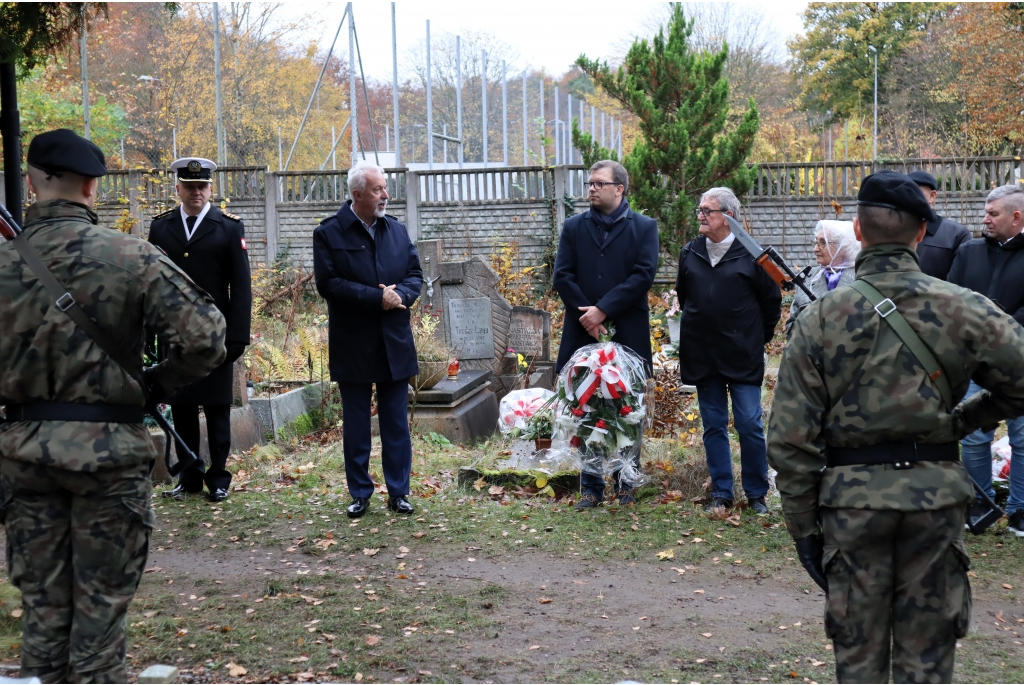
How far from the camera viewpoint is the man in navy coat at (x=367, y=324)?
6383mm

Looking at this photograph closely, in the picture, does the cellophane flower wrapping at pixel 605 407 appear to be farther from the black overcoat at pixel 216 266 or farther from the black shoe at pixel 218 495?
the black shoe at pixel 218 495

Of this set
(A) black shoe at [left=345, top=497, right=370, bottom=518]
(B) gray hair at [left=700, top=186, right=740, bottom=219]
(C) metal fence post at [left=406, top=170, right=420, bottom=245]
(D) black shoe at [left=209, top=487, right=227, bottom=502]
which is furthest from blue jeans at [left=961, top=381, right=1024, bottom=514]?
(C) metal fence post at [left=406, top=170, right=420, bottom=245]

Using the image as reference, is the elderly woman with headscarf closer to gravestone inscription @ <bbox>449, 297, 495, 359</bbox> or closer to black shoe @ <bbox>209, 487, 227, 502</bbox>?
black shoe @ <bbox>209, 487, 227, 502</bbox>

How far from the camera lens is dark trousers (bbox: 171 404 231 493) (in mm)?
6844

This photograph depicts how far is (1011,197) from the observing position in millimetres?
5871

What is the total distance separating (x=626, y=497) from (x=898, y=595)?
13.0 ft

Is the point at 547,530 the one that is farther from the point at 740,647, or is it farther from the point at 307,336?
the point at 307,336

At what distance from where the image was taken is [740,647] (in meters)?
4.25

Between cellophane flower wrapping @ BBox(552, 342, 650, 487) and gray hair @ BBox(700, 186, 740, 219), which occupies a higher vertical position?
gray hair @ BBox(700, 186, 740, 219)

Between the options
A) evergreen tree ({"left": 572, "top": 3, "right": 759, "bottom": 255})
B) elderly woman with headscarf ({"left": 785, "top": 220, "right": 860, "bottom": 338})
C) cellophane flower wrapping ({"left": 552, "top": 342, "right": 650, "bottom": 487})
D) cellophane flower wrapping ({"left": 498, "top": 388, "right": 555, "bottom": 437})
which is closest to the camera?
elderly woman with headscarf ({"left": 785, "top": 220, "right": 860, "bottom": 338})

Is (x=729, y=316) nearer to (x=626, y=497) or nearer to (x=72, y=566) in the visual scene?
(x=626, y=497)

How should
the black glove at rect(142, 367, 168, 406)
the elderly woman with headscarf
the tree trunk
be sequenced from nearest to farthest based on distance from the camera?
the black glove at rect(142, 367, 168, 406) → the tree trunk → the elderly woman with headscarf

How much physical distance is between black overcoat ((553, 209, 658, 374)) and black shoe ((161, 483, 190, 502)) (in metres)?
3.00

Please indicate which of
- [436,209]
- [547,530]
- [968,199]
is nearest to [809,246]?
[968,199]
